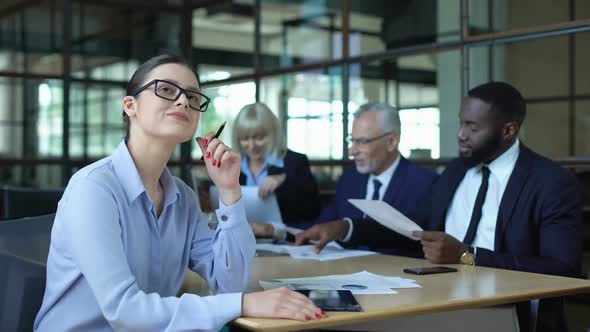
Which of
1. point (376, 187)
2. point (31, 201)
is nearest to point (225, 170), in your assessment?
point (31, 201)

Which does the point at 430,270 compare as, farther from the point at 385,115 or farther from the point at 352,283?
the point at 385,115

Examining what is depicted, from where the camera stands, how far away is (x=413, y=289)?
84.4 inches

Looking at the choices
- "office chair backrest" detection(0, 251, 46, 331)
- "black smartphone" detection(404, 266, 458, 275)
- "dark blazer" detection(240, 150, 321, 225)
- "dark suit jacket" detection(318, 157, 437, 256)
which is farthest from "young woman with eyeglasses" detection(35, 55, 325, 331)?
"dark blazer" detection(240, 150, 321, 225)

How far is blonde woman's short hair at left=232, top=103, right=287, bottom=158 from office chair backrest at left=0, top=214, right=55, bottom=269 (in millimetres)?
1943

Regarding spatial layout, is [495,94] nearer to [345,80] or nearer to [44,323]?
[345,80]

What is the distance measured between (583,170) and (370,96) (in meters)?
1.55

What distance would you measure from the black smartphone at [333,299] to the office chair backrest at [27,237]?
0.76 metres

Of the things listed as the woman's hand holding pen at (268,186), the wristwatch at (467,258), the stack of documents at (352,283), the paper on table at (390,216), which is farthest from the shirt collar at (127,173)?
the woman's hand holding pen at (268,186)

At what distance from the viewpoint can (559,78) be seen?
23.5 ft

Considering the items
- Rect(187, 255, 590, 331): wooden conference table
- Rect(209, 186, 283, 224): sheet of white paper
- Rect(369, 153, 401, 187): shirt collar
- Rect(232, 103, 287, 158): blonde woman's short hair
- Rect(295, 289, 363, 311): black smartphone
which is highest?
Rect(232, 103, 287, 158): blonde woman's short hair

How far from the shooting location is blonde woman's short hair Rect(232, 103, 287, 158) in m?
4.16

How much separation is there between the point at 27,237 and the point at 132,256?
50 centimetres

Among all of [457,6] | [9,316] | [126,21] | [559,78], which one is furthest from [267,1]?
[9,316]

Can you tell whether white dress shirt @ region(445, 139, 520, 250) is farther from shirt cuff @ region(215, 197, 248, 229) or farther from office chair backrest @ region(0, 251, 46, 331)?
office chair backrest @ region(0, 251, 46, 331)
